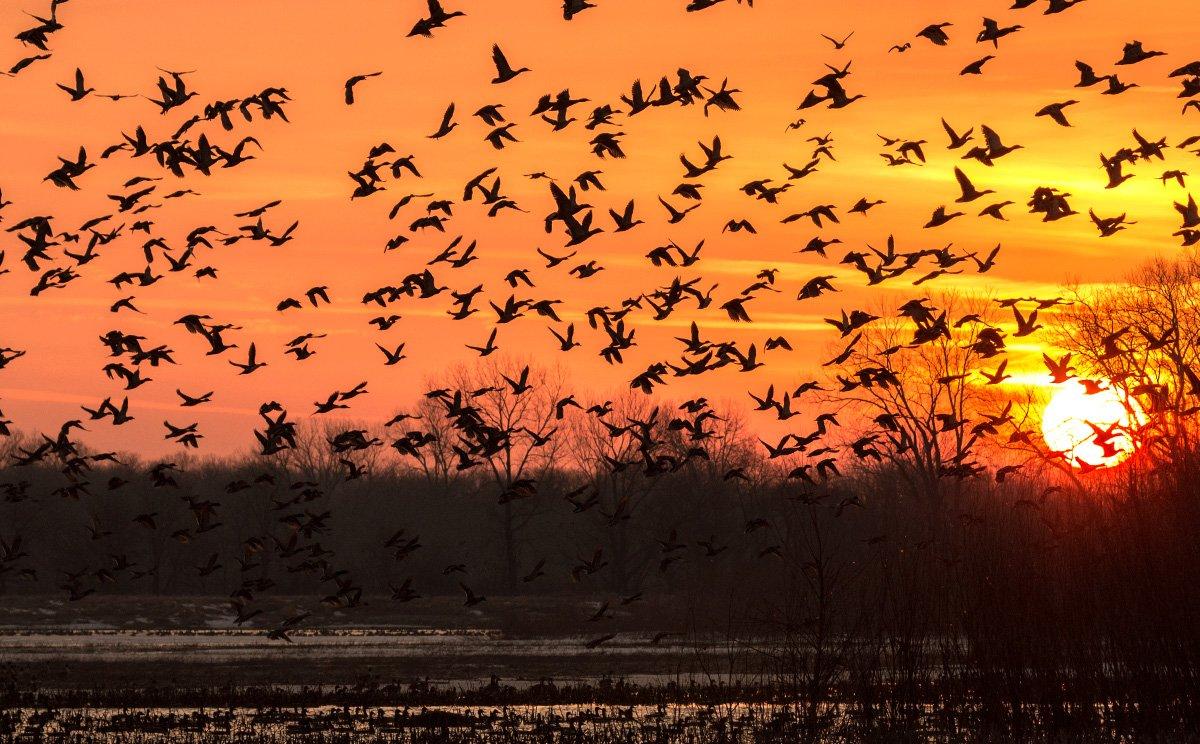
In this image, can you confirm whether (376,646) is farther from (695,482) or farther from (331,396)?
(695,482)

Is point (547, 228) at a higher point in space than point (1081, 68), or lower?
lower

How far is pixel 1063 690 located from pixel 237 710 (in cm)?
1589

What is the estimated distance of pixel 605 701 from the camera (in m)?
31.1

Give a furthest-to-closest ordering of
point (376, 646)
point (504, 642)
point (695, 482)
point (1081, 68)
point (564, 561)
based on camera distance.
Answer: point (564, 561)
point (695, 482)
point (504, 642)
point (376, 646)
point (1081, 68)

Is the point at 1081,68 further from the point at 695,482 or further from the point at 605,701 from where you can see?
the point at 695,482

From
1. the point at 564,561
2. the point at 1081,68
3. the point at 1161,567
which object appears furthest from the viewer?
the point at 564,561

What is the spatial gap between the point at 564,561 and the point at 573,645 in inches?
2168

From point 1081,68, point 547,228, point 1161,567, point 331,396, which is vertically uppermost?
point 1081,68

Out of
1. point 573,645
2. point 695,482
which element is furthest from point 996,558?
point 695,482

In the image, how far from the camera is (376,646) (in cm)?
5100

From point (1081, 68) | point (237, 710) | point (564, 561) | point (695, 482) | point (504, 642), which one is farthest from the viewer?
point (564, 561)

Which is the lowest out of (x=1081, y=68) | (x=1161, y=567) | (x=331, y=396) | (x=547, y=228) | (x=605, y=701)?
(x=605, y=701)

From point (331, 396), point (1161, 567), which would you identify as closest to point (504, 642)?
point (331, 396)

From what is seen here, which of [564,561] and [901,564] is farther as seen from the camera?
[564,561]
